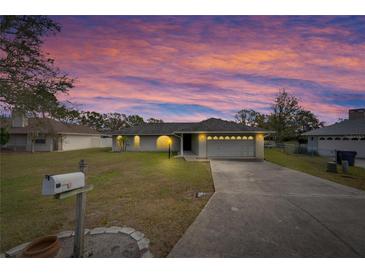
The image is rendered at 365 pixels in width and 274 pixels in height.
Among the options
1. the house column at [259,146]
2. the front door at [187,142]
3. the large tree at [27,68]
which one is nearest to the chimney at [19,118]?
the large tree at [27,68]

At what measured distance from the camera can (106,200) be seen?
18.4ft

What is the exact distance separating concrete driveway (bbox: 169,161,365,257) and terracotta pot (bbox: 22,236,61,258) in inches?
65.7

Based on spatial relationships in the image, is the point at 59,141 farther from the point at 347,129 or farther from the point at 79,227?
the point at 347,129

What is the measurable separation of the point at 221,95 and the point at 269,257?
15.3 m

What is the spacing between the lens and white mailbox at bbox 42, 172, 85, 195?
2.26 meters

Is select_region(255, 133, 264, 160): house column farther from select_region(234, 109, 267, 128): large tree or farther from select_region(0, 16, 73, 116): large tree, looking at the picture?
select_region(234, 109, 267, 128): large tree

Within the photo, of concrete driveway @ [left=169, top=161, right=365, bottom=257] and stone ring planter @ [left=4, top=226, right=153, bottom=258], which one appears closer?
stone ring planter @ [left=4, top=226, right=153, bottom=258]

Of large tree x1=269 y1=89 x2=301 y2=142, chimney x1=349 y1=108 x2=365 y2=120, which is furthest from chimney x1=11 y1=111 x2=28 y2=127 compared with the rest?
large tree x1=269 y1=89 x2=301 y2=142

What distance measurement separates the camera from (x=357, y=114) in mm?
22281

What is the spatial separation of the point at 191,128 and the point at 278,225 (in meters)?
13.3

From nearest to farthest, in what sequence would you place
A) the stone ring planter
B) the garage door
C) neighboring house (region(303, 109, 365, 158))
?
the stone ring planter
the garage door
neighboring house (region(303, 109, 365, 158))

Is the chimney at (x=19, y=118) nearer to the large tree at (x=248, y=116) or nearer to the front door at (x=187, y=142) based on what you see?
the front door at (x=187, y=142)

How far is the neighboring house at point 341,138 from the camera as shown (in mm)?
17406
